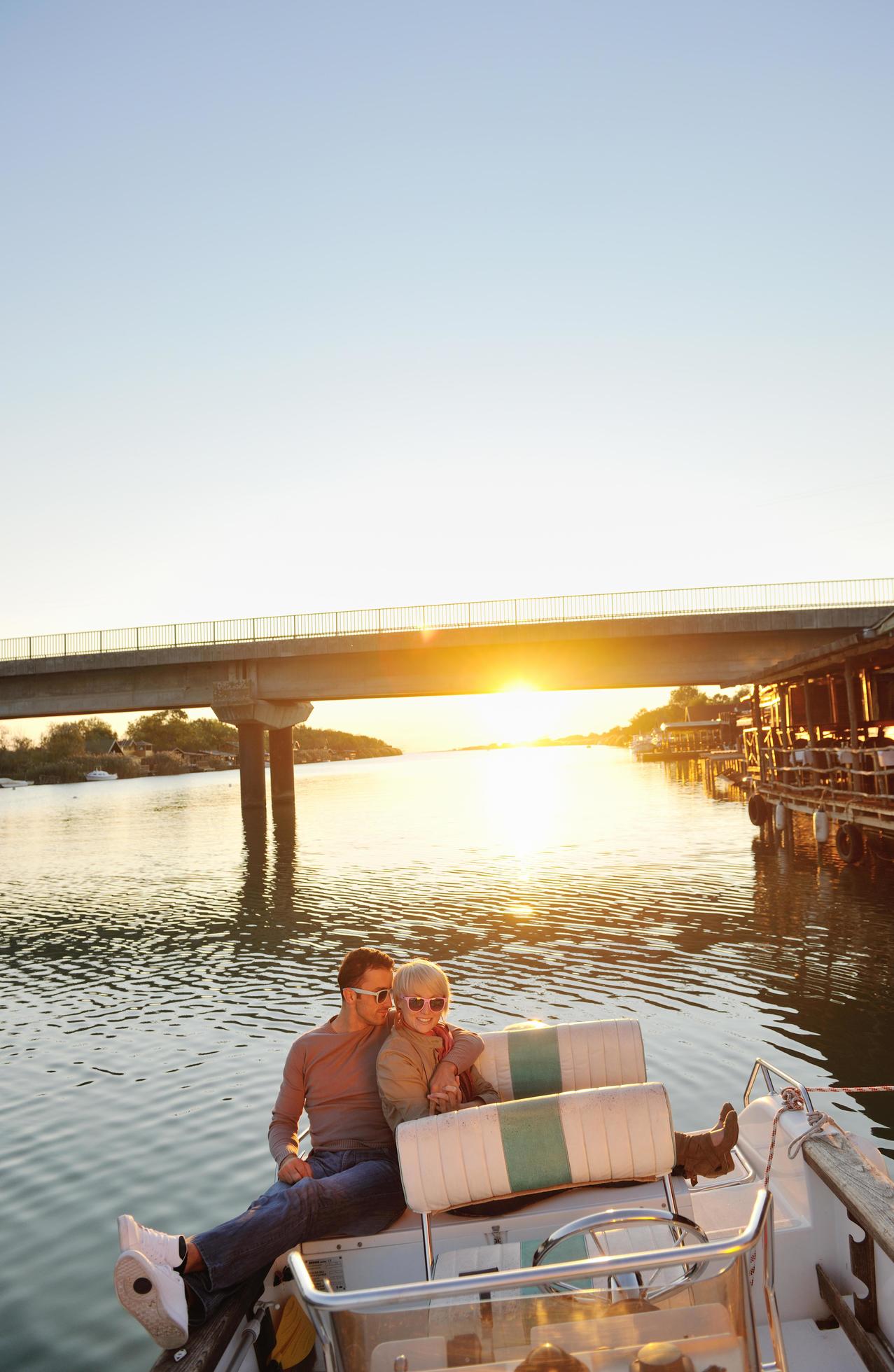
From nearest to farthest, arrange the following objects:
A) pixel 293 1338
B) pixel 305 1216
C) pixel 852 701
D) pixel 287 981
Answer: pixel 293 1338
pixel 305 1216
pixel 287 981
pixel 852 701

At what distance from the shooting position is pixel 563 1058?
5715 mm

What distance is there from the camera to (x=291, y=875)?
29.2m

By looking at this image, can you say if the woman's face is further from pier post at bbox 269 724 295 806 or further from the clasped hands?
pier post at bbox 269 724 295 806

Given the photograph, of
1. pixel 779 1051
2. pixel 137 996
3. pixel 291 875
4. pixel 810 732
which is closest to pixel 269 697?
pixel 291 875

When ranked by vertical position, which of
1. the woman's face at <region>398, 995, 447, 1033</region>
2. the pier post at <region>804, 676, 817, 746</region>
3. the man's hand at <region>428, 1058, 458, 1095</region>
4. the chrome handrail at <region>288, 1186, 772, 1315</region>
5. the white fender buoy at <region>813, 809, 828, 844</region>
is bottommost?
the white fender buoy at <region>813, 809, 828, 844</region>

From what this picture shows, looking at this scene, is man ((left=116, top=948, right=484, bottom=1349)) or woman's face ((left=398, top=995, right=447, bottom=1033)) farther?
woman's face ((left=398, top=995, right=447, bottom=1033))

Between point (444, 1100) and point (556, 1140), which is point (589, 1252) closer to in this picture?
point (556, 1140)

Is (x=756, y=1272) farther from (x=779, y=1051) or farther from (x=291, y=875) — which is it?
(x=291, y=875)

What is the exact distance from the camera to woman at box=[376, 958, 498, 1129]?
5.54 metres

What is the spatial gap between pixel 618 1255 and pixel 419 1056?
2524 millimetres

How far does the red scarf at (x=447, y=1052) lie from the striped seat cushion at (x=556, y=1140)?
1.08 meters

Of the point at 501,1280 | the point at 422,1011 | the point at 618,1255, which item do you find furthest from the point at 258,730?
the point at 501,1280

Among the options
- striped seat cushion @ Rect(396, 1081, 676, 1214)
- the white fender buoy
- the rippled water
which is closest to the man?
striped seat cushion @ Rect(396, 1081, 676, 1214)

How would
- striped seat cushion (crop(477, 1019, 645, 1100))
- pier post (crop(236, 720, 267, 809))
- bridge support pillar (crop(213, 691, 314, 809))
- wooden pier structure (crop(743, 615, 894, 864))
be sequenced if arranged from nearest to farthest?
1. striped seat cushion (crop(477, 1019, 645, 1100))
2. wooden pier structure (crop(743, 615, 894, 864))
3. bridge support pillar (crop(213, 691, 314, 809))
4. pier post (crop(236, 720, 267, 809))
